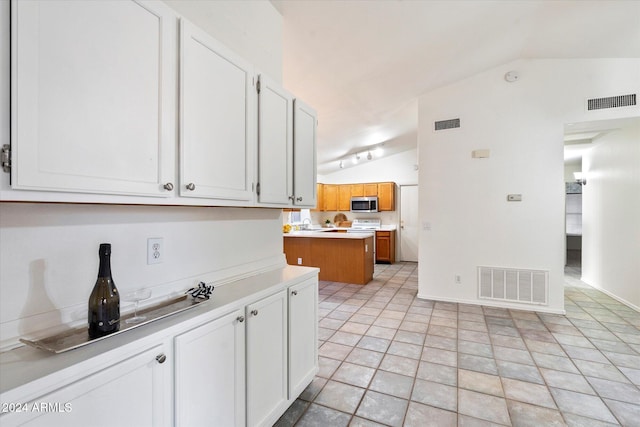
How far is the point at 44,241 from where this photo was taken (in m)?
1.01

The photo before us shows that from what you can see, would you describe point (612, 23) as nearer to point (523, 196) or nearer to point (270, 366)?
point (523, 196)

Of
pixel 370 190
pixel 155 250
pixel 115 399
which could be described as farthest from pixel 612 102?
pixel 115 399

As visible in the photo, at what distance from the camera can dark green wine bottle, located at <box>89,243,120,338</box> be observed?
3.21 ft

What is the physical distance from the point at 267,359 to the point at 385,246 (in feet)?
19.8

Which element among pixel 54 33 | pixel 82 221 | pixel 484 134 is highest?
pixel 484 134

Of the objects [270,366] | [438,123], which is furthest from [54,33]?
[438,123]

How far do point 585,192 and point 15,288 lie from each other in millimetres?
7114

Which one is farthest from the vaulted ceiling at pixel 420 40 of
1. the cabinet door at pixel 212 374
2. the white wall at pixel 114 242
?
the cabinet door at pixel 212 374

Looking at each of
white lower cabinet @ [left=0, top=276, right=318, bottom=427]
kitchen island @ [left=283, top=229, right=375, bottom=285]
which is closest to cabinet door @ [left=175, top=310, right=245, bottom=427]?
white lower cabinet @ [left=0, top=276, right=318, bottom=427]

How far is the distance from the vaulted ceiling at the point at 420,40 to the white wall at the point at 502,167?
24cm

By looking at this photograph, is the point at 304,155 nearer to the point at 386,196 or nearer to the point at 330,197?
the point at 386,196

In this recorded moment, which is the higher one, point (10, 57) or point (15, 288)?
point (10, 57)

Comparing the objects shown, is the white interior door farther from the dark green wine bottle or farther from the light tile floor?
the dark green wine bottle

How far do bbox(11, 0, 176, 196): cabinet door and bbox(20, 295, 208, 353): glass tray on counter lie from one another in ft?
1.57
